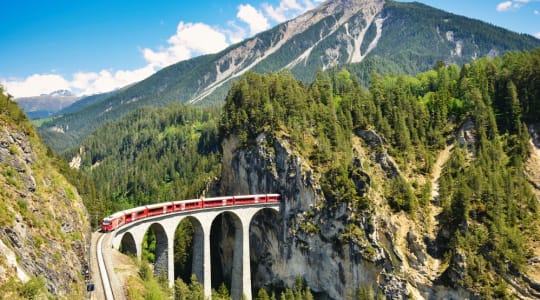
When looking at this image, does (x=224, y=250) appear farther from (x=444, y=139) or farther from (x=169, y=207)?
(x=444, y=139)

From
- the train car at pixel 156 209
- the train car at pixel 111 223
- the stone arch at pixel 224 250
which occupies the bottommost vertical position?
the stone arch at pixel 224 250

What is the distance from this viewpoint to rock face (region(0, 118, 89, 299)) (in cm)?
2273

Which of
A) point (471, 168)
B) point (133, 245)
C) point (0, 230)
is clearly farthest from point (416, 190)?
point (0, 230)

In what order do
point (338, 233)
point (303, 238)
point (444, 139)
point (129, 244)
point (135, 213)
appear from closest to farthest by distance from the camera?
point (135, 213)
point (129, 244)
point (338, 233)
point (303, 238)
point (444, 139)

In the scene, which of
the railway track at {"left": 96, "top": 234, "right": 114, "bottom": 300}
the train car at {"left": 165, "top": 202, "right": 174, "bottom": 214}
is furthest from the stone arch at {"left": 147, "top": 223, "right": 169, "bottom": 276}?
the railway track at {"left": 96, "top": 234, "right": 114, "bottom": 300}

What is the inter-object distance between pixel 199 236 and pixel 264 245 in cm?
1512

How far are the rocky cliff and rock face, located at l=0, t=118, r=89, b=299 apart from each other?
36911 mm

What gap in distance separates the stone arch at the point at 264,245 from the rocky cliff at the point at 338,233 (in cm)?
16

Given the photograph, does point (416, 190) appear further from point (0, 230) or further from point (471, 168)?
point (0, 230)

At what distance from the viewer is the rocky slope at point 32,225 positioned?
850 inches

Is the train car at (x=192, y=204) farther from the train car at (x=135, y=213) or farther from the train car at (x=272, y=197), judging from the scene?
the train car at (x=272, y=197)

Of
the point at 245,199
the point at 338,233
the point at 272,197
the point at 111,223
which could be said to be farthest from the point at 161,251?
the point at 338,233

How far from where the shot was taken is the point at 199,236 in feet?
193

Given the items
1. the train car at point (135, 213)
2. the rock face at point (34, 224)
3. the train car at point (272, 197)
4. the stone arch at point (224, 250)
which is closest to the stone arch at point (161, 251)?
the train car at point (135, 213)
